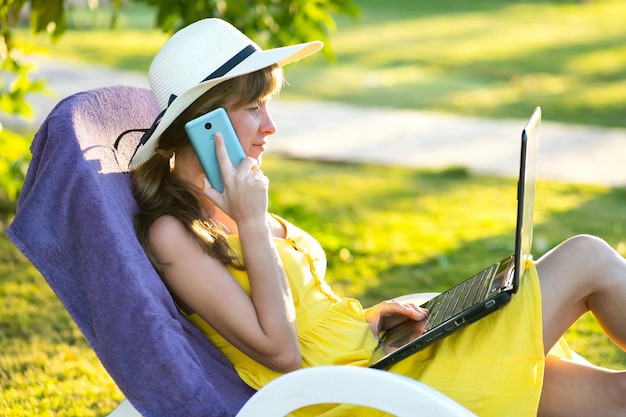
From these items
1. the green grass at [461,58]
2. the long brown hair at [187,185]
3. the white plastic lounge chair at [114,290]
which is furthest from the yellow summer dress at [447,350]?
the green grass at [461,58]

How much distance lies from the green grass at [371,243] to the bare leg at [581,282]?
161 centimetres

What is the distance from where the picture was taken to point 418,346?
2.34 meters

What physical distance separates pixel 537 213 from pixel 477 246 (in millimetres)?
729

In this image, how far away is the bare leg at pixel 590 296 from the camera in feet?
8.34

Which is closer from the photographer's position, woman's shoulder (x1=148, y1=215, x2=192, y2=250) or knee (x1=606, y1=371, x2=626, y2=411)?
woman's shoulder (x1=148, y1=215, x2=192, y2=250)

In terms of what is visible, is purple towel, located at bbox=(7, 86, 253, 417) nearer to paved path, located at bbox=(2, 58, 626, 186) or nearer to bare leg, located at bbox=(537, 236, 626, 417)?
bare leg, located at bbox=(537, 236, 626, 417)

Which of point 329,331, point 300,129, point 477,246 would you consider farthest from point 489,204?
point 329,331

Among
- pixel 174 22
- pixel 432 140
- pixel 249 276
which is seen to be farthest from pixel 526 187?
pixel 432 140

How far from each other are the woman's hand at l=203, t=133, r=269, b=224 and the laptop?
1.63 ft

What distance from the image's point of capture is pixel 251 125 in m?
2.51

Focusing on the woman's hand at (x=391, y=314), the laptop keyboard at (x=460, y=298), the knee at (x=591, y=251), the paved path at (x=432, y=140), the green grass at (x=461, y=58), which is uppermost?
the knee at (x=591, y=251)

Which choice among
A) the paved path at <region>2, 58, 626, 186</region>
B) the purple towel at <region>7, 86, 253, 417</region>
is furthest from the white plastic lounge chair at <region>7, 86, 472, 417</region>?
the paved path at <region>2, 58, 626, 186</region>

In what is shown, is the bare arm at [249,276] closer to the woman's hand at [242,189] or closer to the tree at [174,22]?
the woman's hand at [242,189]

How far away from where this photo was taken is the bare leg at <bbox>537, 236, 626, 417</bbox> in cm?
254
